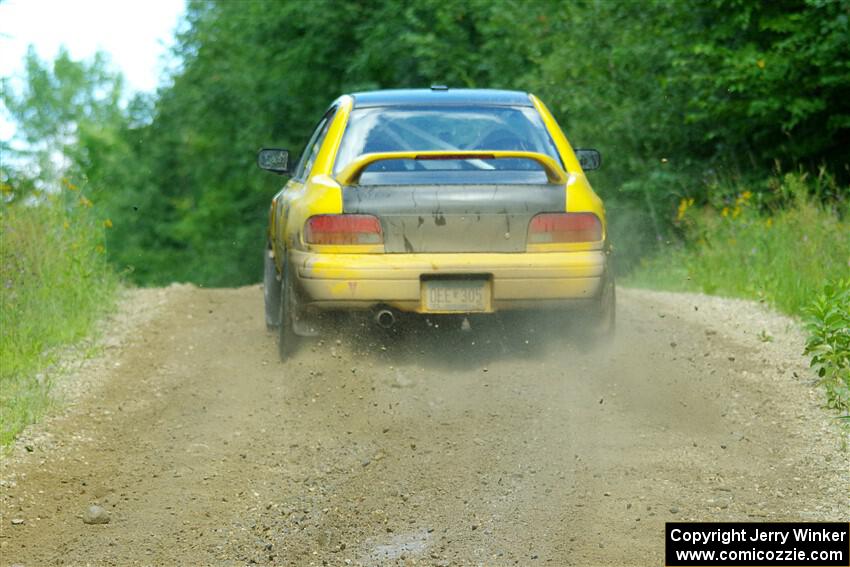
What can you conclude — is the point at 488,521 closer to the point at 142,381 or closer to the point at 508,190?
the point at 508,190

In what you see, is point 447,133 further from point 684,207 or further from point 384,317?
point 684,207

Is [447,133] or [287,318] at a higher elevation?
[447,133]

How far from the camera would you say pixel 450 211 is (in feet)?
26.6

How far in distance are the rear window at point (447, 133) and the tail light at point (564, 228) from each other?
57 cm

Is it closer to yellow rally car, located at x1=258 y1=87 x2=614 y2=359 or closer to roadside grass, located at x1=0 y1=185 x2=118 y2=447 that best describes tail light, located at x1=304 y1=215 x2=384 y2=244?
yellow rally car, located at x1=258 y1=87 x2=614 y2=359

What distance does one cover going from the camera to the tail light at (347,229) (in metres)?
8.09

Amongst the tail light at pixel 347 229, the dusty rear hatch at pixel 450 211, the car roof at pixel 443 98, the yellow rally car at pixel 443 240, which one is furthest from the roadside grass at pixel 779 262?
the tail light at pixel 347 229

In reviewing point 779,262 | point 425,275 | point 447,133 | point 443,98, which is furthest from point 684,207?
point 425,275

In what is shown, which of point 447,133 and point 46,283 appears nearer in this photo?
point 447,133

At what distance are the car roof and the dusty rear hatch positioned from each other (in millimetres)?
1105

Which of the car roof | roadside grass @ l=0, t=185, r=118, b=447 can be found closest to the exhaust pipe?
the car roof

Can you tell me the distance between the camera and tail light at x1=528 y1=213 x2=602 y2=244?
818cm

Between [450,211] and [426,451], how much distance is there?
172 cm

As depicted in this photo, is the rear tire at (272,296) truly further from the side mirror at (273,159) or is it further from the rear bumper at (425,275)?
the rear bumper at (425,275)
